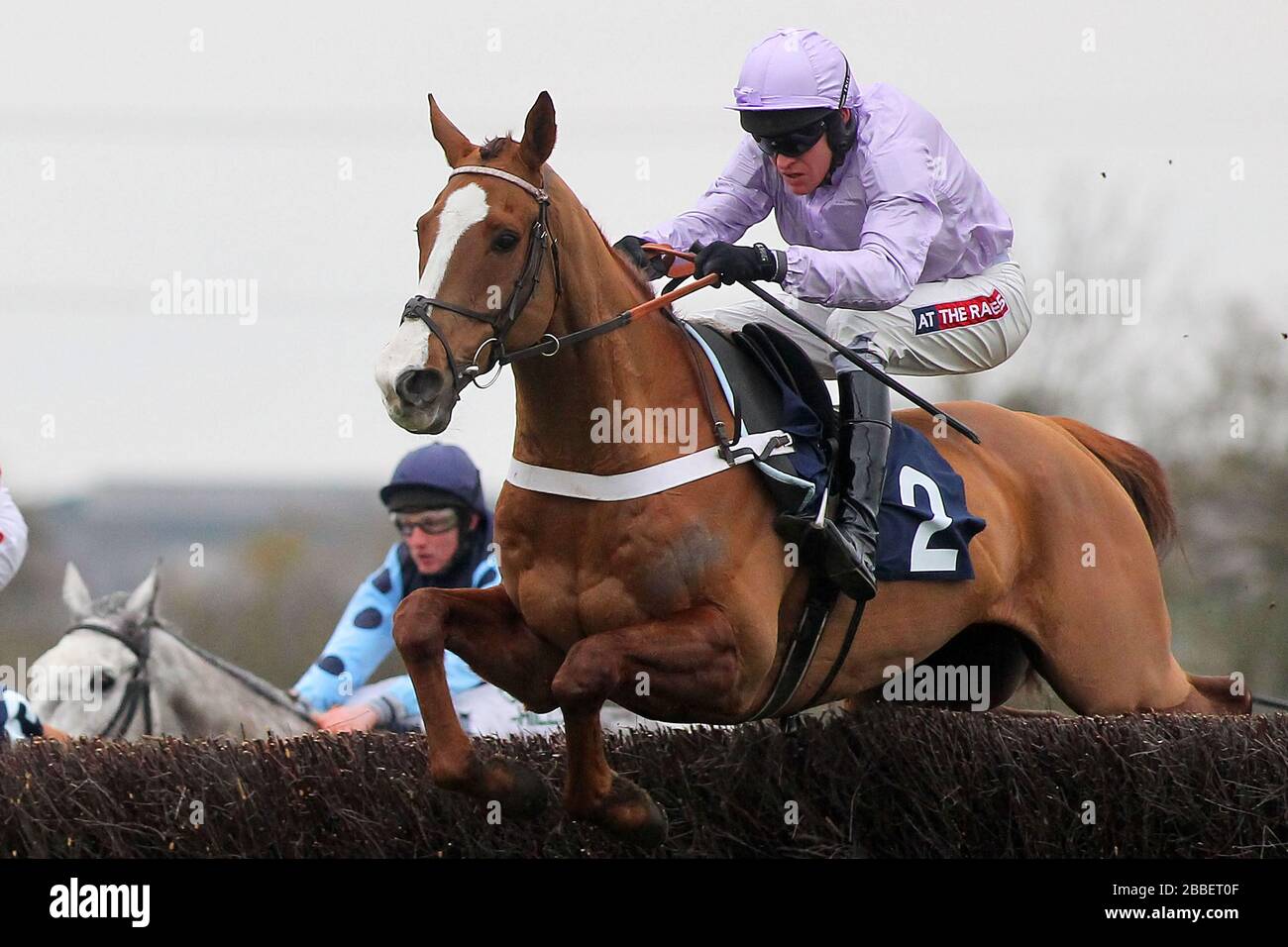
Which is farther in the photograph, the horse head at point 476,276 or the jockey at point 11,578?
the jockey at point 11,578

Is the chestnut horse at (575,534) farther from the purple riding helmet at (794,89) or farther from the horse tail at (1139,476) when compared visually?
the horse tail at (1139,476)

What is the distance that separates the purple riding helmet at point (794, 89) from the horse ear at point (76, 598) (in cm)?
367

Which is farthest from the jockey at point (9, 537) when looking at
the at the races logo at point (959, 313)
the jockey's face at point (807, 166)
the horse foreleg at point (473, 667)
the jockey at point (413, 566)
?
the at the races logo at point (959, 313)

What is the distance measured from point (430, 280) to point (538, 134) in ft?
1.66

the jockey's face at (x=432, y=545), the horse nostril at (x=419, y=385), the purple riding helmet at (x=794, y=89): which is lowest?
the jockey's face at (x=432, y=545)

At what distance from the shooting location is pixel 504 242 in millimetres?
4336

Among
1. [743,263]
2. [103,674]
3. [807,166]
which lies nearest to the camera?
[743,263]

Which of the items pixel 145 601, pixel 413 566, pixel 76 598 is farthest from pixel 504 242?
pixel 76 598

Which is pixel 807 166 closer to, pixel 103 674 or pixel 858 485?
pixel 858 485

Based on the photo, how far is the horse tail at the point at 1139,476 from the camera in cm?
632

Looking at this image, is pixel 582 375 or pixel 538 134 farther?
pixel 582 375

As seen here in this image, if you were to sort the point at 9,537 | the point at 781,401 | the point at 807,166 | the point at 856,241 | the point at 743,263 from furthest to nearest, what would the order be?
the point at 9,537
the point at 856,241
the point at 807,166
the point at 781,401
the point at 743,263

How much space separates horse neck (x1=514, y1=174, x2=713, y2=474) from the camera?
4590 mm
